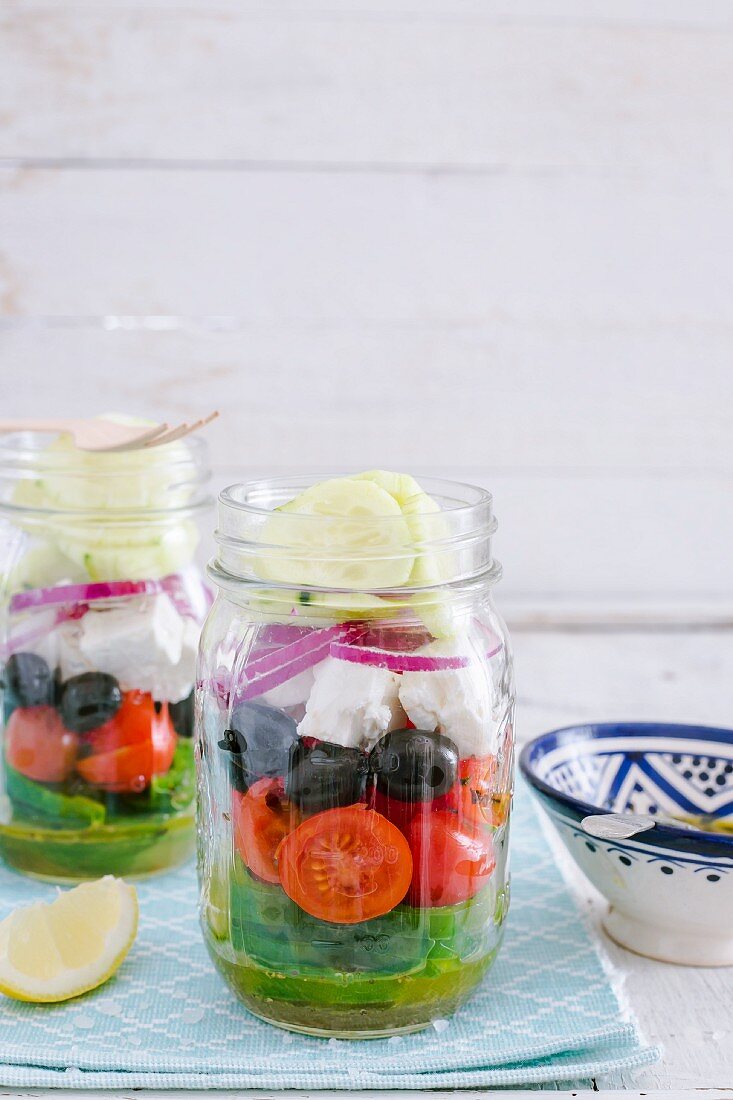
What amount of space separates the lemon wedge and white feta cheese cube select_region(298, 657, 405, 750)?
0.68 feet

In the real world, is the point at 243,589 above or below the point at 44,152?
below

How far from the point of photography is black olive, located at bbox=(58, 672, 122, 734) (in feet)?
2.71

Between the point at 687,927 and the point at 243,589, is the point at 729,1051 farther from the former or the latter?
the point at 243,589

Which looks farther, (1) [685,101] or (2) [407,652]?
(1) [685,101]

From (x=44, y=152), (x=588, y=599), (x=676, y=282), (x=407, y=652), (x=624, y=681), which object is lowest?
(x=624, y=681)

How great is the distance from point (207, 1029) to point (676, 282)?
1.07 m

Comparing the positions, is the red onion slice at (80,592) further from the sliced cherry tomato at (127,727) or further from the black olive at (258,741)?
the black olive at (258,741)

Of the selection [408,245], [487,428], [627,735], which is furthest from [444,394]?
[627,735]

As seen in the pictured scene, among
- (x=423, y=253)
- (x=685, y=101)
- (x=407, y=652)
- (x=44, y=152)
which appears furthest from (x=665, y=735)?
(x=44, y=152)

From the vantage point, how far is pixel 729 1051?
0.66 meters

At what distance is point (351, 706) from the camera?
62 cm

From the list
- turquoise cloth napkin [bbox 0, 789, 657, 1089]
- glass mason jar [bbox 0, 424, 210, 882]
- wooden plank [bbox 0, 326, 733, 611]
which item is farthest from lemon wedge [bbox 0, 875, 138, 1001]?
wooden plank [bbox 0, 326, 733, 611]

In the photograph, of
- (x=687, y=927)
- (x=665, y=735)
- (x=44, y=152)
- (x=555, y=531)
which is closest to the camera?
(x=687, y=927)

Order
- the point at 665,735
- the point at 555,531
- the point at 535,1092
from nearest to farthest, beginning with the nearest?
the point at 535,1092
the point at 665,735
the point at 555,531
